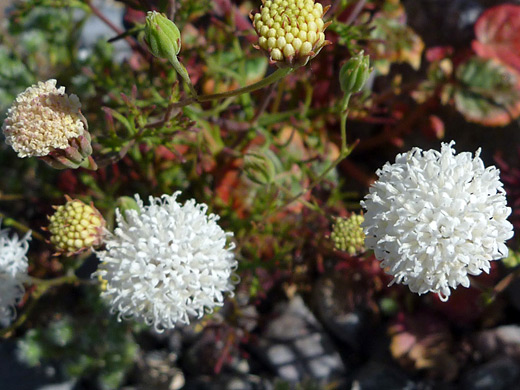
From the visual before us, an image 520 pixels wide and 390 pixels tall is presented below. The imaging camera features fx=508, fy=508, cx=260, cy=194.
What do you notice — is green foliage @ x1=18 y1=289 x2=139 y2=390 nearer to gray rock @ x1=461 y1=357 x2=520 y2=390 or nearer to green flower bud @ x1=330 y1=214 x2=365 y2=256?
green flower bud @ x1=330 y1=214 x2=365 y2=256

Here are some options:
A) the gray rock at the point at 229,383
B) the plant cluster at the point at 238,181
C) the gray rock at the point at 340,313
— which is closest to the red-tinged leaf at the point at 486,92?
the plant cluster at the point at 238,181

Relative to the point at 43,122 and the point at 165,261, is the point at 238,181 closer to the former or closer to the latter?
the point at 165,261

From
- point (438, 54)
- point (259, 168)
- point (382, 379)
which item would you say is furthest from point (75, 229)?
point (438, 54)

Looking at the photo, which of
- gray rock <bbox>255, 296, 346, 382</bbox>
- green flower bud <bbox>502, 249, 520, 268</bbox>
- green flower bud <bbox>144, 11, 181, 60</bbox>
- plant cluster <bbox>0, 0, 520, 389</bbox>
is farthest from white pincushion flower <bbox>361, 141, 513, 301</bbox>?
gray rock <bbox>255, 296, 346, 382</bbox>

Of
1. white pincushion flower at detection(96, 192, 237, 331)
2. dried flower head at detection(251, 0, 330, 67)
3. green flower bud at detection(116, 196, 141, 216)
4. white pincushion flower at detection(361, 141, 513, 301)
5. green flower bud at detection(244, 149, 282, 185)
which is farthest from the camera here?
green flower bud at detection(244, 149, 282, 185)

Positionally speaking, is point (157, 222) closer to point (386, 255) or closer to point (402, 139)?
point (386, 255)

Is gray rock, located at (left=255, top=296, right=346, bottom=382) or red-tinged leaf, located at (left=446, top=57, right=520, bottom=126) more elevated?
red-tinged leaf, located at (left=446, top=57, right=520, bottom=126)

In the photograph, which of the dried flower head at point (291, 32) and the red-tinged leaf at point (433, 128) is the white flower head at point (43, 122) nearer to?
the dried flower head at point (291, 32)
